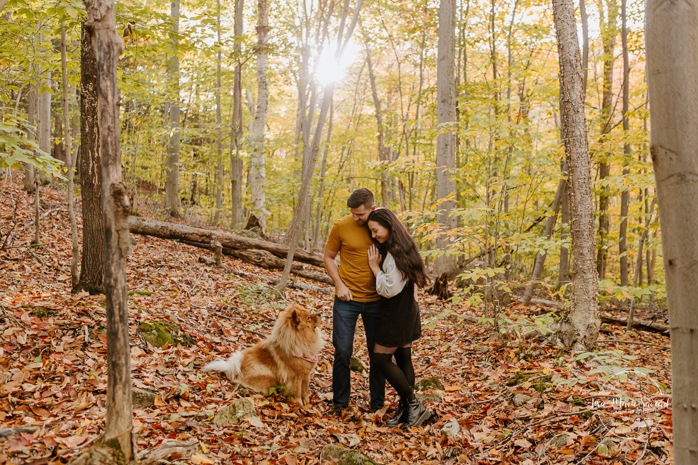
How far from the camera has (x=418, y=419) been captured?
14.7 ft

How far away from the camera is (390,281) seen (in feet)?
14.6

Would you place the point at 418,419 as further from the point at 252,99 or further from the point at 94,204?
the point at 252,99

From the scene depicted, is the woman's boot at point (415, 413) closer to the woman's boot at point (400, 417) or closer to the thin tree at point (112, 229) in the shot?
the woman's boot at point (400, 417)

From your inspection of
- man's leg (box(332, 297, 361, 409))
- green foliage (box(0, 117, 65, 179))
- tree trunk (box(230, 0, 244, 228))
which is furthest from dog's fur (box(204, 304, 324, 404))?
tree trunk (box(230, 0, 244, 228))

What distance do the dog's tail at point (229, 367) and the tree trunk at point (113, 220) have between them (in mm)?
2137

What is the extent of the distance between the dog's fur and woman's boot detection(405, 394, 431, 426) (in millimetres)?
1082

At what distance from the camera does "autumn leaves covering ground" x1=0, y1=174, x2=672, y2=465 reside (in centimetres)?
343

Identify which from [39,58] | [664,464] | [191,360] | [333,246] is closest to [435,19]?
[39,58]

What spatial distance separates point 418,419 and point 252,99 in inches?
983

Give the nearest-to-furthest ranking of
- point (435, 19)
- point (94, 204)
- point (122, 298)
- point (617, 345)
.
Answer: point (122, 298)
point (94, 204)
point (617, 345)
point (435, 19)

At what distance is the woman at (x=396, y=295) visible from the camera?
14.7ft

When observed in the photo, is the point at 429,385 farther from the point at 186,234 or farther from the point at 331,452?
the point at 186,234

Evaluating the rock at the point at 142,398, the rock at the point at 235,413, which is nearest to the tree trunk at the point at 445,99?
the rock at the point at 235,413

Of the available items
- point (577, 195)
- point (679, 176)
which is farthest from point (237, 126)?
point (679, 176)
